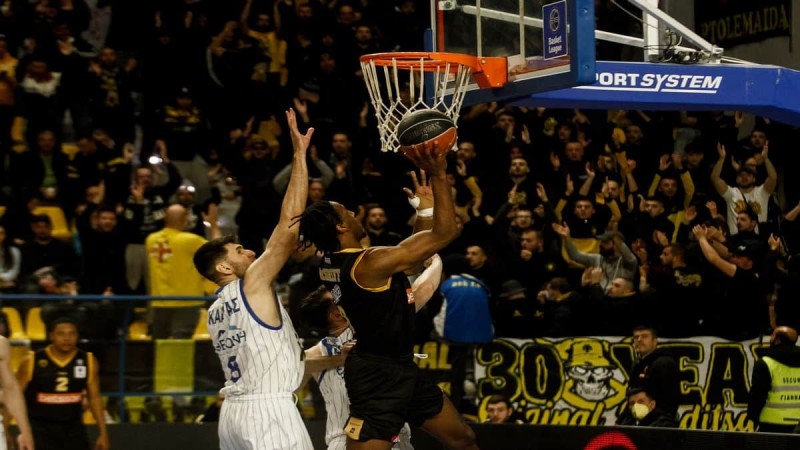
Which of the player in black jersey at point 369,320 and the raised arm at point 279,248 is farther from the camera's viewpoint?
the player in black jersey at point 369,320

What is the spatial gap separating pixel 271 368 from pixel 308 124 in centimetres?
830

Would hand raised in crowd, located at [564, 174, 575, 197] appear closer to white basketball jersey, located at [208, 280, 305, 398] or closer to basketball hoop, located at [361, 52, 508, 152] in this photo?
basketball hoop, located at [361, 52, 508, 152]

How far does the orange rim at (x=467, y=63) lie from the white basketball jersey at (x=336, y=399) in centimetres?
191

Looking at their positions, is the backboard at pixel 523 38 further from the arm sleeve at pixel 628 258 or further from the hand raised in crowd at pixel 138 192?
the hand raised in crowd at pixel 138 192

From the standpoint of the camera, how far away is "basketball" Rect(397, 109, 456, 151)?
22.2 feet

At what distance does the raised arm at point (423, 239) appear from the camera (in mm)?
6637

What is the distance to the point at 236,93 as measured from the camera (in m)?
16.1

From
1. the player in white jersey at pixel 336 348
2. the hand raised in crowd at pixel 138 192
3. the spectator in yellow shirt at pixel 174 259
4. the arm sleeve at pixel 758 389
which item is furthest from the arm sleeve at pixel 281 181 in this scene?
the arm sleeve at pixel 758 389

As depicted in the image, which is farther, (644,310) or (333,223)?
(644,310)

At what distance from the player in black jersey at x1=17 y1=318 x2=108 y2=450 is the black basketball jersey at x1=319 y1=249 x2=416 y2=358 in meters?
4.33

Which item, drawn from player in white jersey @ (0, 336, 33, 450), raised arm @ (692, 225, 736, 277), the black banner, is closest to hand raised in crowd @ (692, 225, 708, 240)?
raised arm @ (692, 225, 736, 277)

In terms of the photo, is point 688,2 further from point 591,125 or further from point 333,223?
point 333,223

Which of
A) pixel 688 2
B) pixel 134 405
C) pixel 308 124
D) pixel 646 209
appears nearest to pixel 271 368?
pixel 134 405

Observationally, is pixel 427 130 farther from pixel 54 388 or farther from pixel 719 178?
pixel 719 178
